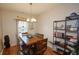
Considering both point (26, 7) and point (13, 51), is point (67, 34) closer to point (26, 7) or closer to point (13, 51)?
point (26, 7)

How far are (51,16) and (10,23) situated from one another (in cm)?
71

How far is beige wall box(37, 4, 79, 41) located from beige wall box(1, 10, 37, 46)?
1.00 ft

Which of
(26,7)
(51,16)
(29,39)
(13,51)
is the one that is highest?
(26,7)

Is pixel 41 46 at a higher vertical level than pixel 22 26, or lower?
lower

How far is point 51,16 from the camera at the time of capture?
1.75m

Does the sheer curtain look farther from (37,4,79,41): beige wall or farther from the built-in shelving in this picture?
the built-in shelving

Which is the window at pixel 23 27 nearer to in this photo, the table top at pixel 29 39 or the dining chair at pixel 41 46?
the table top at pixel 29 39

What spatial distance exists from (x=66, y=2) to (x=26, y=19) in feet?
2.36

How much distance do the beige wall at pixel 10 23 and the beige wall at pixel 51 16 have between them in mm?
306

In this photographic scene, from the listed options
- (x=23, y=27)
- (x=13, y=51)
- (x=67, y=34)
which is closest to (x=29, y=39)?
(x=23, y=27)

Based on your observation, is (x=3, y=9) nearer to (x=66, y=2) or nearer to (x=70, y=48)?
(x=66, y=2)

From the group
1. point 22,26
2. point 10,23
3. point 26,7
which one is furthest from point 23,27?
point 26,7

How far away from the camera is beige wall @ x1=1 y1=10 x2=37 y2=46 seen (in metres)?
1.72

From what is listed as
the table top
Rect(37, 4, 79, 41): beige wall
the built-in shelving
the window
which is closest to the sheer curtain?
the window
